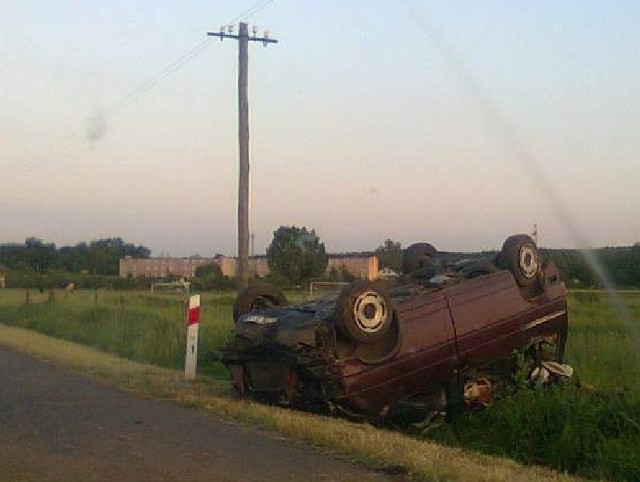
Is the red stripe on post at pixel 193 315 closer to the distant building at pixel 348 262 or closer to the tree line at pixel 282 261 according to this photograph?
the tree line at pixel 282 261

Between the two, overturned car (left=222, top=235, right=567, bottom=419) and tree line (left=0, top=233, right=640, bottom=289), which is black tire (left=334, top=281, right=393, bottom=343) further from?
tree line (left=0, top=233, right=640, bottom=289)

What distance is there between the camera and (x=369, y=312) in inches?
460

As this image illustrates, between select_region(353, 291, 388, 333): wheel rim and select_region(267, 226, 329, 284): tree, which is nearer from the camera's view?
select_region(353, 291, 388, 333): wheel rim

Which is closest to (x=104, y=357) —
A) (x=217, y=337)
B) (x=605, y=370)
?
(x=217, y=337)

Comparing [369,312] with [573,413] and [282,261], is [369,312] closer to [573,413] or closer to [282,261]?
[573,413]

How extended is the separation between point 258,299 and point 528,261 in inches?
155

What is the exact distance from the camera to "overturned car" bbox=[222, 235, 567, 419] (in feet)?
38.4

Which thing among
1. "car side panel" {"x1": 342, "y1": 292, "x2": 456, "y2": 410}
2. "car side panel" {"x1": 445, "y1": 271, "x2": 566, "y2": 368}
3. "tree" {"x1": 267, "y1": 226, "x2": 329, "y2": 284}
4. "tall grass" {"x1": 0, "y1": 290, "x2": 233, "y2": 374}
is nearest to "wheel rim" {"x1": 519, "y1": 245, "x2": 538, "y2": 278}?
"car side panel" {"x1": 445, "y1": 271, "x2": 566, "y2": 368}

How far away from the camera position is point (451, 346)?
12.2 meters

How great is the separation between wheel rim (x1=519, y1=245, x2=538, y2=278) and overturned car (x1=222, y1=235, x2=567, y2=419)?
12 millimetres

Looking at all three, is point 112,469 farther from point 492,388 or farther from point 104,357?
point 104,357

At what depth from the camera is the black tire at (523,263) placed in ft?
43.1

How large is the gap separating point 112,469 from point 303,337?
3648 mm

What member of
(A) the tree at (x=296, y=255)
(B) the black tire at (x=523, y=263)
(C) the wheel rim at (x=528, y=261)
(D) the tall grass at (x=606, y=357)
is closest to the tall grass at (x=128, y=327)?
(D) the tall grass at (x=606, y=357)
